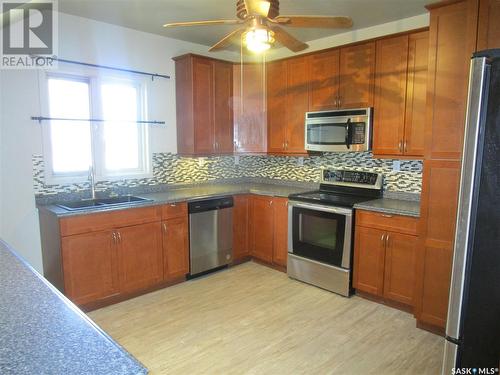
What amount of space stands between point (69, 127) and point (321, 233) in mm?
2699

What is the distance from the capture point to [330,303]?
320cm

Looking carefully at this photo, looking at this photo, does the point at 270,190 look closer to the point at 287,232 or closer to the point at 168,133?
the point at 287,232

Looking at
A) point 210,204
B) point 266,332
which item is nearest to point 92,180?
point 210,204

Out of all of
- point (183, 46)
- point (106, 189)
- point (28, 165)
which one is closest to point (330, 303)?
point (106, 189)

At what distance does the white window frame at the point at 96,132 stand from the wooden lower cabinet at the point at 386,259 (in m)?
2.43

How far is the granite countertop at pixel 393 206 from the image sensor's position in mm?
2895

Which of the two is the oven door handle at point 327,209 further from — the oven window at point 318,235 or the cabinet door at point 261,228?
the cabinet door at point 261,228

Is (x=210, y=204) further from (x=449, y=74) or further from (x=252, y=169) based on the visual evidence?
(x=449, y=74)

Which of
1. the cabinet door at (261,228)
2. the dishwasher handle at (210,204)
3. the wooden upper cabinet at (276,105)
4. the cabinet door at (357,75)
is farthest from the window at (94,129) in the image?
the cabinet door at (357,75)

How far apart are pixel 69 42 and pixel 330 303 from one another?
137 inches

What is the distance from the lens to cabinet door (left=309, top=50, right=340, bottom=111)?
3578 mm

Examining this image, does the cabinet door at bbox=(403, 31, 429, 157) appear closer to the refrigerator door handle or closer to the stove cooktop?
the stove cooktop

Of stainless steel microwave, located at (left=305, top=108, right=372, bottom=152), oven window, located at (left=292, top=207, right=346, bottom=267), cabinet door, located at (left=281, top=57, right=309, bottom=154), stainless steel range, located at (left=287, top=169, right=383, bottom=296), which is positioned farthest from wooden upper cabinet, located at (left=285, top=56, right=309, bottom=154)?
oven window, located at (left=292, top=207, right=346, bottom=267)

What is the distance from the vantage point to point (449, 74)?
2473mm
